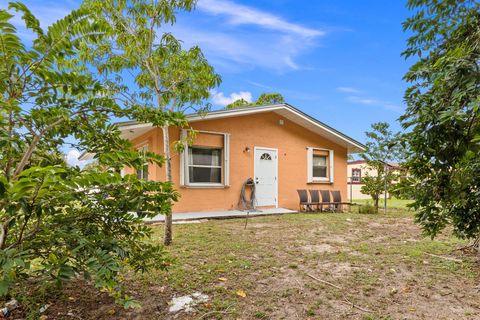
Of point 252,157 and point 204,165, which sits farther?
point 252,157

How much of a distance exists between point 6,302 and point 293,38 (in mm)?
8012

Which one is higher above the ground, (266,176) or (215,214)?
(266,176)

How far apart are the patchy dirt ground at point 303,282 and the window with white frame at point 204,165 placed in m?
3.81

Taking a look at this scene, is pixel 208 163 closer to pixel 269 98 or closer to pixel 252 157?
pixel 252 157

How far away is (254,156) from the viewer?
10156 mm

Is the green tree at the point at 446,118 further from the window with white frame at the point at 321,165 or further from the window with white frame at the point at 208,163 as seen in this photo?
the window with white frame at the point at 321,165

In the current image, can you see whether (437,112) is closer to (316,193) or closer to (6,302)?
(6,302)

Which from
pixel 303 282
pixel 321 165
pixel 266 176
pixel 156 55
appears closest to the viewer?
pixel 303 282

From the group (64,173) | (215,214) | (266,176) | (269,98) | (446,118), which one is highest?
(269,98)

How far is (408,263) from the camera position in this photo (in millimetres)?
4000

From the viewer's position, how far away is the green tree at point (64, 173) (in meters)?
1.59

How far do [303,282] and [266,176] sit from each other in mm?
7202

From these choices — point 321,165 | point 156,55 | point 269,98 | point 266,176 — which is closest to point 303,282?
point 156,55

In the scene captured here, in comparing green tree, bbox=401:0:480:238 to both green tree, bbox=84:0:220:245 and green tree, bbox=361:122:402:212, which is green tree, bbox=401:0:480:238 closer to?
green tree, bbox=84:0:220:245
